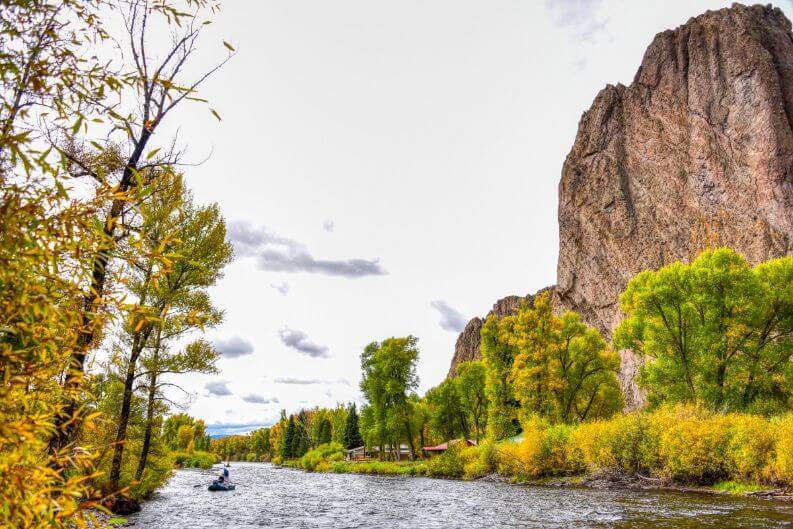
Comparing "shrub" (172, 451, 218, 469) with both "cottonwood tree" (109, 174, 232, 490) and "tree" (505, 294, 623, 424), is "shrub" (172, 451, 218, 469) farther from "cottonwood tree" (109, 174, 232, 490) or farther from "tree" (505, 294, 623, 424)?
"cottonwood tree" (109, 174, 232, 490)

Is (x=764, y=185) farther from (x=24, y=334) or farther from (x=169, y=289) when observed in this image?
(x=24, y=334)

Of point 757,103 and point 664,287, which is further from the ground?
point 757,103

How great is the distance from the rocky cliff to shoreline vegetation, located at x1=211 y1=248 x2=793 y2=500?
33675 millimetres

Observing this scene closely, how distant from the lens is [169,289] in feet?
60.0

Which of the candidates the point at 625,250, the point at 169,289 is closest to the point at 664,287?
Answer: the point at 169,289

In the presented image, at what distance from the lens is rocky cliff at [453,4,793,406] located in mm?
65625

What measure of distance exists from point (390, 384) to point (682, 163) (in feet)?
190

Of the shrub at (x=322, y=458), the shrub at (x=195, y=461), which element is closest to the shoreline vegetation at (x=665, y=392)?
the shrub at (x=322, y=458)

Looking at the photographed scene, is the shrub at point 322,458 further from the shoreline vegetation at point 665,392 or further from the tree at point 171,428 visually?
the tree at point 171,428

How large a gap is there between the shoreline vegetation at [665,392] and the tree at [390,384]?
6442 mm

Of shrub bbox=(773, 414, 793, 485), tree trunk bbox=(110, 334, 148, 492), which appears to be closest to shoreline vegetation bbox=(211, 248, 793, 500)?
shrub bbox=(773, 414, 793, 485)

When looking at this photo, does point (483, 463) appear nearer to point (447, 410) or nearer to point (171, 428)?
point (171, 428)

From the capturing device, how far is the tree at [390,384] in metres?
54.7

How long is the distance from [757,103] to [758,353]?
55.4m
